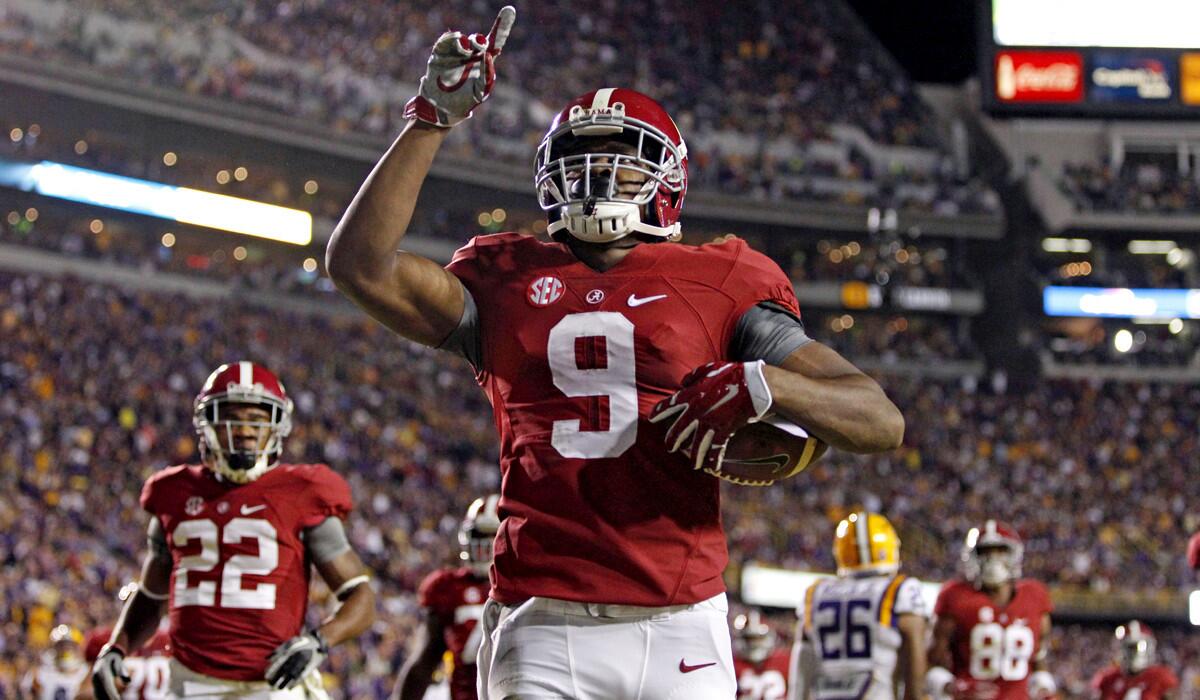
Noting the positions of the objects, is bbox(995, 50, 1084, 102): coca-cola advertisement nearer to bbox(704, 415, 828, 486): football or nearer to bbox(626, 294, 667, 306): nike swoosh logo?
bbox(626, 294, 667, 306): nike swoosh logo

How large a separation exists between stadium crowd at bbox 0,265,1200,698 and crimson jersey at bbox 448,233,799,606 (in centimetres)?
1123

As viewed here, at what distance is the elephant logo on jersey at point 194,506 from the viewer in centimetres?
530

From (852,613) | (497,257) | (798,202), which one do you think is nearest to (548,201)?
(497,257)

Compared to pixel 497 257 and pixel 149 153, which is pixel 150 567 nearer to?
pixel 497 257

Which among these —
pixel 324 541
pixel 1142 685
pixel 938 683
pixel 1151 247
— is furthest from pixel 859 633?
pixel 1151 247

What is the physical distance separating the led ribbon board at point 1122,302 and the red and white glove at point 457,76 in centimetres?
3133

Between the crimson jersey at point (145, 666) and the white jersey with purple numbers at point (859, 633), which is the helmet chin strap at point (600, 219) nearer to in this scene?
the white jersey with purple numbers at point (859, 633)

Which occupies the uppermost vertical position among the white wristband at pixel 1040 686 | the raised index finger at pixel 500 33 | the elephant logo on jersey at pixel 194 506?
the raised index finger at pixel 500 33

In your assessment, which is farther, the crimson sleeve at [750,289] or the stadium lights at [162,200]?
the stadium lights at [162,200]

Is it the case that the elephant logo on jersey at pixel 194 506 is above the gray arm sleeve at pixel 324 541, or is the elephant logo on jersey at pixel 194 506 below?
above

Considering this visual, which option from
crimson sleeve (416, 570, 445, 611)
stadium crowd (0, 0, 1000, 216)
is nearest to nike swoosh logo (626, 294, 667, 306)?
crimson sleeve (416, 570, 445, 611)

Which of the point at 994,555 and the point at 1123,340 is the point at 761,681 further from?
the point at 1123,340

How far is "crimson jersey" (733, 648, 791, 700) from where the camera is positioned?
367 inches

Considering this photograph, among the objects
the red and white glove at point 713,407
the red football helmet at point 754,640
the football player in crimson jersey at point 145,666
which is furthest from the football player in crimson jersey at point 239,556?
the red football helmet at point 754,640
